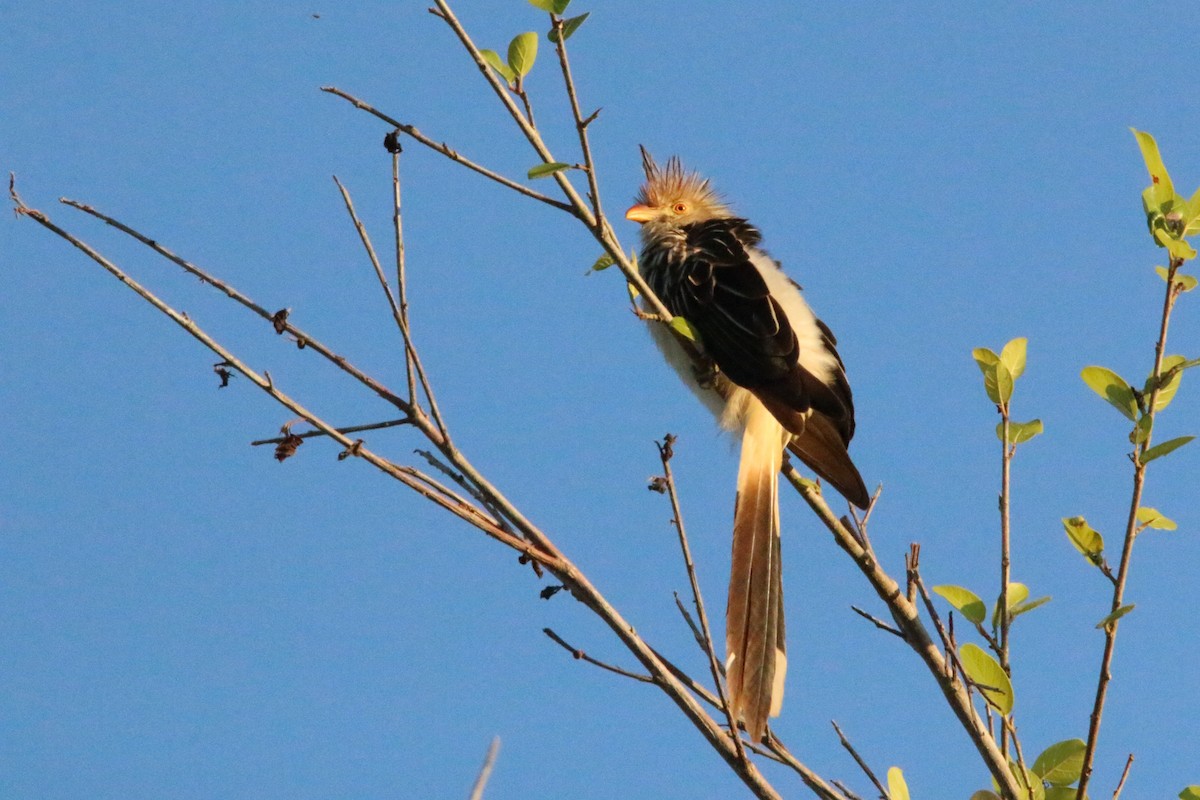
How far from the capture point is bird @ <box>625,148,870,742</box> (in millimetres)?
3125

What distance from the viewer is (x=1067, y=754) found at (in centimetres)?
254

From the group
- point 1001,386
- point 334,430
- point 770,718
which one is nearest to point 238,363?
point 334,430

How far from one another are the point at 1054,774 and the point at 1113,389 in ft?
2.80

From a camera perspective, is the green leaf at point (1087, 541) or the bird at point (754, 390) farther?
the bird at point (754, 390)

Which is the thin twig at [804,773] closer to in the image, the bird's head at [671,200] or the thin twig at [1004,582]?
the thin twig at [1004,582]

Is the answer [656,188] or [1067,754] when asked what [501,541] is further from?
[656,188]

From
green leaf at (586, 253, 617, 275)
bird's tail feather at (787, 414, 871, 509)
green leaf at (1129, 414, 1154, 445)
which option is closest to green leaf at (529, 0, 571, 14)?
green leaf at (586, 253, 617, 275)

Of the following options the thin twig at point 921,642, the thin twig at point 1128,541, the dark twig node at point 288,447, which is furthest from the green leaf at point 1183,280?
the dark twig node at point 288,447

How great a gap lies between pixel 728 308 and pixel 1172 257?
4.80ft

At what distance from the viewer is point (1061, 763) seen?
2.55 metres

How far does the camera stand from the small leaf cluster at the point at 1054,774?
2.52 m

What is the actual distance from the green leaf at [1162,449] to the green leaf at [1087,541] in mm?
206

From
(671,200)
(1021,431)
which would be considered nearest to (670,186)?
(671,200)

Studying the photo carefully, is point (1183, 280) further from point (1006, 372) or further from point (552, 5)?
point (552, 5)
